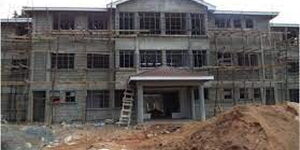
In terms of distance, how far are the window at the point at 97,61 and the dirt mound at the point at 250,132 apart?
1624 cm

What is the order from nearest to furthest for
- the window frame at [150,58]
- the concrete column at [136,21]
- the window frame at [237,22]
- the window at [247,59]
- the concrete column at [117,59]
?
the concrete column at [117,59]
the window frame at [150,58]
the concrete column at [136,21]
the window at [247,59]
the window frame at [237,22]

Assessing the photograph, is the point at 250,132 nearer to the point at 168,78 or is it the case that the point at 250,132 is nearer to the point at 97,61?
the point at 168,78

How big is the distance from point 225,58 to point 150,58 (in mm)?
5298

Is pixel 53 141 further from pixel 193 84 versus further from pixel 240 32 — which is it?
pixel 240 32

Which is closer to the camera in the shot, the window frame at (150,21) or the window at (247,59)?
the window frame at (150,21)

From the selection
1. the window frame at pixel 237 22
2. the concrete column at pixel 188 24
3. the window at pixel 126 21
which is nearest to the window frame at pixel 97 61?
the window at pixel 126 21

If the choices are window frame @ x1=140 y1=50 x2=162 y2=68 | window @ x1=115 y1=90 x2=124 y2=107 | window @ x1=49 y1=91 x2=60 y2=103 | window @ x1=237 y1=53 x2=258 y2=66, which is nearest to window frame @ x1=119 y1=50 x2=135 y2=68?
window frame @ x1=140 y1=50 x2=162 y2=68

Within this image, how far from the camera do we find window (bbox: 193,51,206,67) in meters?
30.1

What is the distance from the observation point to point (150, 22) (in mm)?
30109

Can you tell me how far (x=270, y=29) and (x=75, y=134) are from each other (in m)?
18.5

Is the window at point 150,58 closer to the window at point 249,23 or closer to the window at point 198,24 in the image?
the window at point 198,24

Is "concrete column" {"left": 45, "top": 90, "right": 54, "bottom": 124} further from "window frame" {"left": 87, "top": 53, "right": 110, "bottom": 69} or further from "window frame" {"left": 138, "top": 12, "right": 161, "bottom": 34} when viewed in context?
"window frame" {"left": 138, "top": 12, "right": 161, "bottom": 34}

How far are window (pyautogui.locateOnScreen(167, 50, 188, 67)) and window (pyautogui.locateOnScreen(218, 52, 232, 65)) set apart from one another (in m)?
2.47

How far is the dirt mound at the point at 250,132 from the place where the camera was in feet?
36.9
